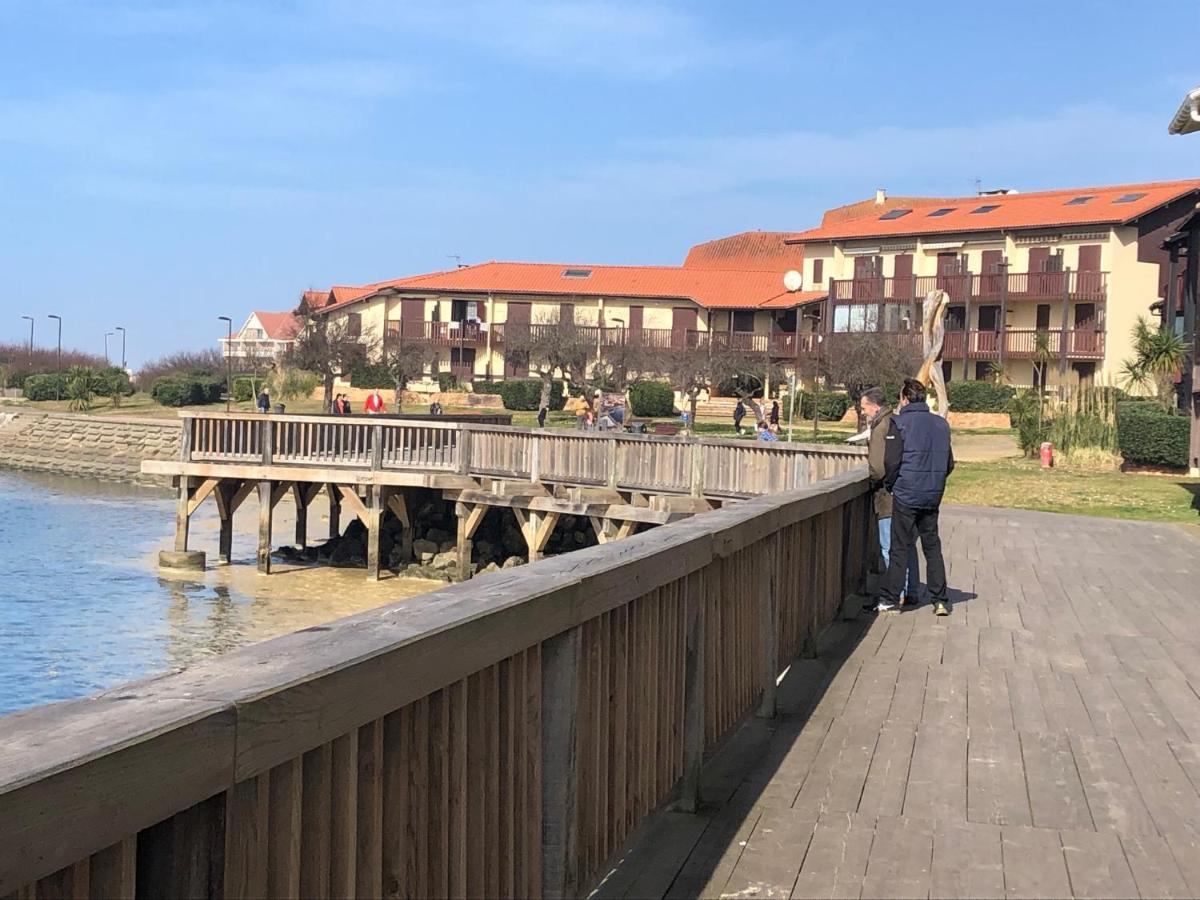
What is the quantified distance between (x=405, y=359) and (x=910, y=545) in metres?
60.7

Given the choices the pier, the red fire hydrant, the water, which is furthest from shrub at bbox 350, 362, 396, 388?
the red fire hydrant

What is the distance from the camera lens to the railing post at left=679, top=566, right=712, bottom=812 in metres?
5.36

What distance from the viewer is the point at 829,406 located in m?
58.1

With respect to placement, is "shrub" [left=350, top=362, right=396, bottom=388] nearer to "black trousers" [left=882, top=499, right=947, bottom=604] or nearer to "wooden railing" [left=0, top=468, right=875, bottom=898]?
"black trousers" [left=882, top=499, right=947, bottom=604]

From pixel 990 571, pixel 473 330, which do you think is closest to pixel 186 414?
pixel 990 571

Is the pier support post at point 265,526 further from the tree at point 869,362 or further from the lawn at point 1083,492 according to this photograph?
the tree at point 869,362

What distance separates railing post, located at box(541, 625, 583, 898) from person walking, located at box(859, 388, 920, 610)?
737 centimetres

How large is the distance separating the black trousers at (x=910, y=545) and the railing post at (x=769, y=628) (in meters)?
3.69

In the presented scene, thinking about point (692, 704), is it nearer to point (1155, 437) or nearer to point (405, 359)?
point (1155, 437)

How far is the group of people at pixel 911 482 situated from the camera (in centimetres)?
1062

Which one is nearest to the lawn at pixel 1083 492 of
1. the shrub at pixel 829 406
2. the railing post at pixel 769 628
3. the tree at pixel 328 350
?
the railing post at pixel 769 628

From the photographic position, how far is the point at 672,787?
17.3ft

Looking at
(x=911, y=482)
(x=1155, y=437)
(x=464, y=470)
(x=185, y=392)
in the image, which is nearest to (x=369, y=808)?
(x=911, y=482)

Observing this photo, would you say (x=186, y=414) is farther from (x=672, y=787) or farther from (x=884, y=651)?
(x=672, y=787)
